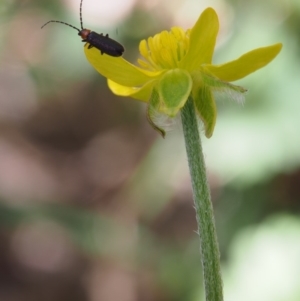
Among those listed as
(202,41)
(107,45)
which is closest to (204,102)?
(202,41)

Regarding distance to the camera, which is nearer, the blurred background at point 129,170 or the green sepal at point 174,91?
the green sepal at point 174,91

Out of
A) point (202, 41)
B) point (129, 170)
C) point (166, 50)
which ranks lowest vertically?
point (202, 41)

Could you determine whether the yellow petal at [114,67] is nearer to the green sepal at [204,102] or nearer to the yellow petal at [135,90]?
the yellow petal at [135,90]

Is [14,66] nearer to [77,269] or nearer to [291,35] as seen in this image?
[77,269]

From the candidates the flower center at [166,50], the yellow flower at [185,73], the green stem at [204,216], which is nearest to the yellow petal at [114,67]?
the yellow flower at [185,73]

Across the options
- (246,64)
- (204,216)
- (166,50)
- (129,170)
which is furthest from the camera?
(129,170)

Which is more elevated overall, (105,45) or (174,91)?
(105,45)

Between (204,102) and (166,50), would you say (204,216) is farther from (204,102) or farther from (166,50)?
(166,50)
